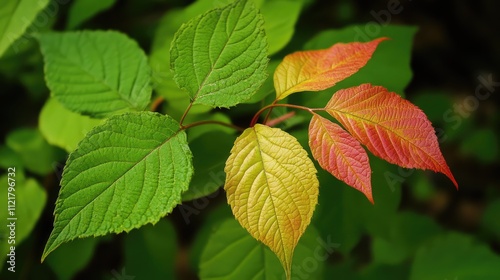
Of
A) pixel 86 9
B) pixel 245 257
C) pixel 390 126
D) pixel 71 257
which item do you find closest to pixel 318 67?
pixel 390 126

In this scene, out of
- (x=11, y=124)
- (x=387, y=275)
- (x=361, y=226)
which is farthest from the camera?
Result: (x=11, y=124)

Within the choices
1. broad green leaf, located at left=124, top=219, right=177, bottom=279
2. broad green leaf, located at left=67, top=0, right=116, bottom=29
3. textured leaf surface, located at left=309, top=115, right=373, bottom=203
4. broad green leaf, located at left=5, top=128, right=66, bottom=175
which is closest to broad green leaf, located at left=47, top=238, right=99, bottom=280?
broad green leaf, located at left=124, top=219, right=177, bottom=279

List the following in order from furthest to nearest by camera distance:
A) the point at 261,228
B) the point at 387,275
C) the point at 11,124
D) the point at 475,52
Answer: the point at 475,52 < the point at 11,124 < the point at 387,275 < the point at 261,228

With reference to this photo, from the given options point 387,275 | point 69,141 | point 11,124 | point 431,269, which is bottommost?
point 387,275

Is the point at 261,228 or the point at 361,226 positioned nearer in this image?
the point at 261,228

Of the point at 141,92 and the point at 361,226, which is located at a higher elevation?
the point at 141,92

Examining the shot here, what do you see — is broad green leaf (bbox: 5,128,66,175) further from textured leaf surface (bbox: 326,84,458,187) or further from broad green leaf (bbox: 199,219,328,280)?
textured leaf surface (bbox: 326,84,458,187)

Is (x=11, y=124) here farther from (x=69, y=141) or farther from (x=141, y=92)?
(x=141, y=92)

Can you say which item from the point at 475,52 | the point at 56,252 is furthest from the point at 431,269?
the point at 475,52
